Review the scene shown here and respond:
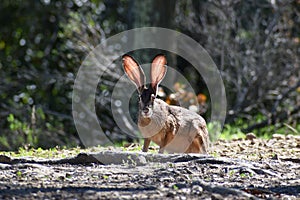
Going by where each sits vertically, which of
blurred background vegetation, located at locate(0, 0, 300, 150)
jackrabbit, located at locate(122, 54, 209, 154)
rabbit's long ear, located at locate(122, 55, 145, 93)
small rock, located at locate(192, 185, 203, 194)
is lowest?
small rock, located at locate(192, 185, 203, 194)

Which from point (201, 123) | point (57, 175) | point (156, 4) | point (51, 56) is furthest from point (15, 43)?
point (57, 175)

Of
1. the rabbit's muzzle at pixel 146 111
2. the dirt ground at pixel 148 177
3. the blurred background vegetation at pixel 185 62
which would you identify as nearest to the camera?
the dirt ground at pixel 148 177

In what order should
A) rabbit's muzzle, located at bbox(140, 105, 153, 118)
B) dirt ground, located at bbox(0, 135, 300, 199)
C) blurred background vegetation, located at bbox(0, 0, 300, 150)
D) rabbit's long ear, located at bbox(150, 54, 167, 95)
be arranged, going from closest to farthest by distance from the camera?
1. dirt ground, located at bbox(0, 135, 300, 199)
2. rabbit's muzzle, located at bbox(140, 105, 153, 118)
3. rabbit's long ear, located at bbox(150, 54, 167, 95)
4. blurred background vegetation, located at bbox(0, 0, 300, 150)

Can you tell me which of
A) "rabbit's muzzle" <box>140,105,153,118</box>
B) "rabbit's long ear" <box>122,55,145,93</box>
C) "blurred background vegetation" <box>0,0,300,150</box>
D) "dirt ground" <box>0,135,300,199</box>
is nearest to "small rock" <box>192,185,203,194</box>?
"dirt ground" <box>0,135,300,199</box>

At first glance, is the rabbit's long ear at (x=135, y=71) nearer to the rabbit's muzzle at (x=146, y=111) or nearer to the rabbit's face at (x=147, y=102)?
the rabbit's face at (x=147, y=102)

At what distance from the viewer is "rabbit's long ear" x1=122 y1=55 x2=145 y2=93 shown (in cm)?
598

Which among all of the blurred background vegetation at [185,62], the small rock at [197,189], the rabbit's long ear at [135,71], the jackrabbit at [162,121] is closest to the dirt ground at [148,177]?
the small rock at [197,189]

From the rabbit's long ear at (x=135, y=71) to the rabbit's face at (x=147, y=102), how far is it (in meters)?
0.10

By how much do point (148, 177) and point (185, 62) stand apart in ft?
28.1

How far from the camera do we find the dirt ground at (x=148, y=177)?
417cm

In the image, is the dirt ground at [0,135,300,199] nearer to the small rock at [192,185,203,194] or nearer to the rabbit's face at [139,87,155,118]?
the small rock at [192,185,203,194]

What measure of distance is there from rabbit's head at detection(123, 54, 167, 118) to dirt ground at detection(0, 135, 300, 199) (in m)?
0.56

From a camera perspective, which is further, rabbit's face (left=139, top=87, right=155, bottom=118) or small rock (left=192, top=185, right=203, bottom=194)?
rabbit's face (left=139, top=87, right=155, bottom=118)

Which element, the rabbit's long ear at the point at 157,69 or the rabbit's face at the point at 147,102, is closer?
the rabbit's face at the point at 147,102
